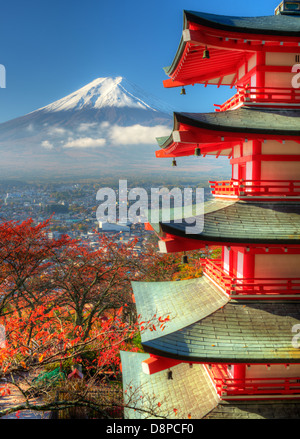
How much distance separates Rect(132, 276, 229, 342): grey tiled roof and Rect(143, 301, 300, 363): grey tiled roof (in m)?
0.33

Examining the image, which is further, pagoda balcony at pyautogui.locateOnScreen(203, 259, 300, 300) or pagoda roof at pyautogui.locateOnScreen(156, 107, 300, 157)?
pagoda balcony at pyautogui.locateOnScreen(203, 259, 300, 300)

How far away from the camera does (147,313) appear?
914 cm

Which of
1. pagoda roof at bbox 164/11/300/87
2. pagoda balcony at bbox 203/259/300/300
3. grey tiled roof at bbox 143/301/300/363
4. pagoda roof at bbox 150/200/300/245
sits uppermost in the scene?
pagoda roof at bbox 164/11/300/87

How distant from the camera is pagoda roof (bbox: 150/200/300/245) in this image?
699 cm

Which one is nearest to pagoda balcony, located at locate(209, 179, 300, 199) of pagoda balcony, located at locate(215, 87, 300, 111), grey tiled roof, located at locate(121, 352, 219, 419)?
pagoda balcony, located at locate(215, 87, 300, 111)

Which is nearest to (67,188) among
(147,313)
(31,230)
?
(31,230)

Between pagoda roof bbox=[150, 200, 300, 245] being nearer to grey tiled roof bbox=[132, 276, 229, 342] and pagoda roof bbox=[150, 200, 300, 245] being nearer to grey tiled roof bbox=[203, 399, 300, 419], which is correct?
grey tiled roof bbox=[132, 276, 229, 342]

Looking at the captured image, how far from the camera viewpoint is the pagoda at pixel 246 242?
6980 millimetres

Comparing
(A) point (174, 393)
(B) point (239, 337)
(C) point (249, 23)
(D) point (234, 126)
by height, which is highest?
(C) point (249, 23)

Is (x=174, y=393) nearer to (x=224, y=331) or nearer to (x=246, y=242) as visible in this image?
(x=224, y=331)

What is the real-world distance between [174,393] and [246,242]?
501cm

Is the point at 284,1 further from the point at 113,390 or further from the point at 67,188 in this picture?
the point at 67,188

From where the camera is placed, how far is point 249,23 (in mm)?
7945

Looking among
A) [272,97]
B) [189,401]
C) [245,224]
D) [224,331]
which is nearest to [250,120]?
[272,97]
